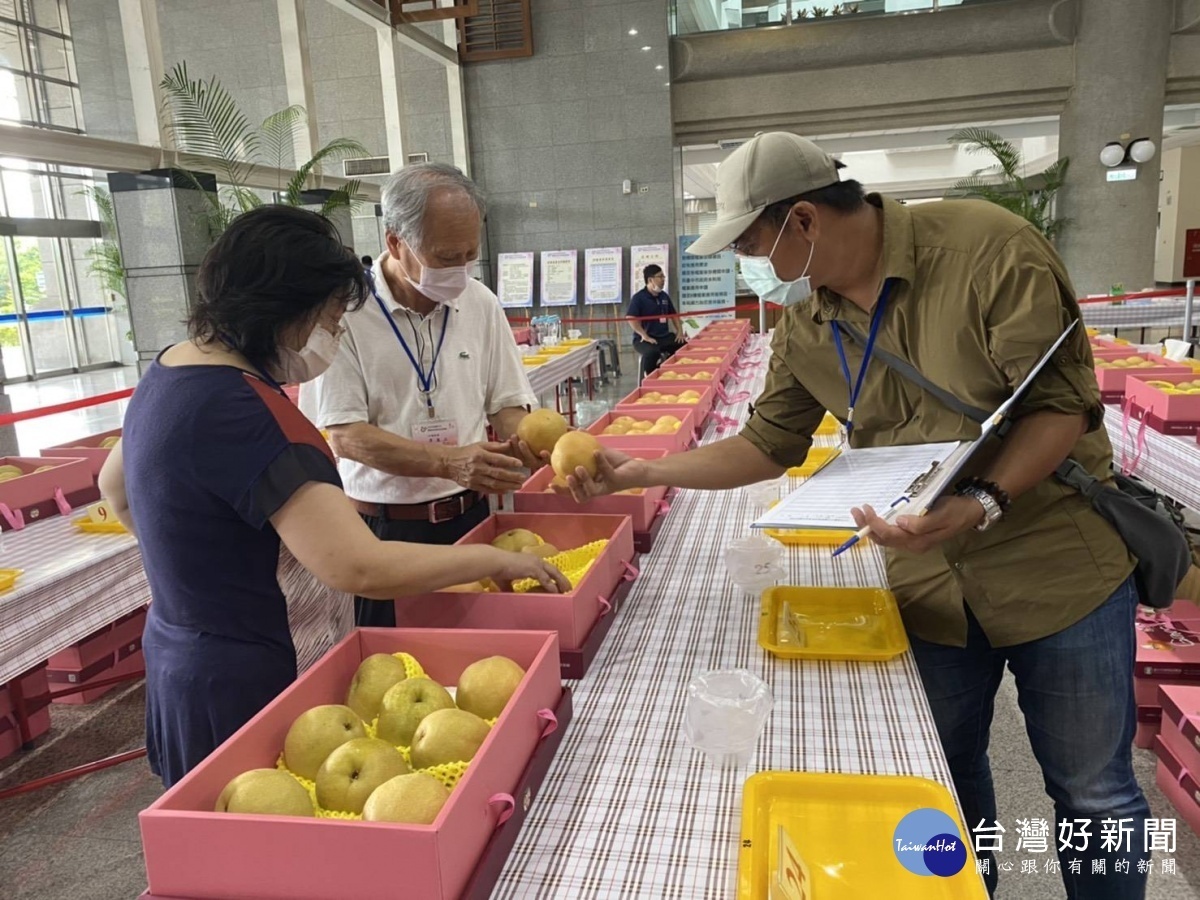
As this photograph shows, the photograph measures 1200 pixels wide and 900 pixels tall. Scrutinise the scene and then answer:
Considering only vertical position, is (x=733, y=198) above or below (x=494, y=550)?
above

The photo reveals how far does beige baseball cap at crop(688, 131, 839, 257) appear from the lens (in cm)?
150

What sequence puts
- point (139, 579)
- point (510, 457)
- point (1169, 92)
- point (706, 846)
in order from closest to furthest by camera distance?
point (706, 846) < point (510, 457) < point (139, 579) < point (1169, 92)

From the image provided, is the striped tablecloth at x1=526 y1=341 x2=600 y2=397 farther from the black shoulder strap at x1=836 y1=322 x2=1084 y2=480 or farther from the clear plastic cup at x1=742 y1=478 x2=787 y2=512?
the black shoulder strap at x1=836 y1=322 x2=1084 y2=480

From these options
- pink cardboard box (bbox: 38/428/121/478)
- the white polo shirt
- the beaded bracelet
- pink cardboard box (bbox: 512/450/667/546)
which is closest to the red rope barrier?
pink cardboard box (bbox: 38/428/121/478)

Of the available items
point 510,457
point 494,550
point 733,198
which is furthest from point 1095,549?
point 510,457

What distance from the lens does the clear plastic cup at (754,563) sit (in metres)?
1.88

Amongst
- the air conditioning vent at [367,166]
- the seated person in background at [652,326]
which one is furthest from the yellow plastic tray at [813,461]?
the air conditioning vent at [367,166]

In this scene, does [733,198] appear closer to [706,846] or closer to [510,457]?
[510,457]

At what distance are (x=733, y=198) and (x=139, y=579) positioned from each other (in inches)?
93.5

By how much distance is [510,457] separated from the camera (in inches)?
85.7

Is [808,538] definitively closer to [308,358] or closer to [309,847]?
[308,358]

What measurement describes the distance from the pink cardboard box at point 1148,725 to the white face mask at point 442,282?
2595 mm

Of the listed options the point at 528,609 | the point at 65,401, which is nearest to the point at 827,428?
the point at 528,609

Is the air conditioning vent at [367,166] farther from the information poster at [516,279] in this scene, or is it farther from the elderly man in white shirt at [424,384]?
the elderly man in white shirt at [424,384]
